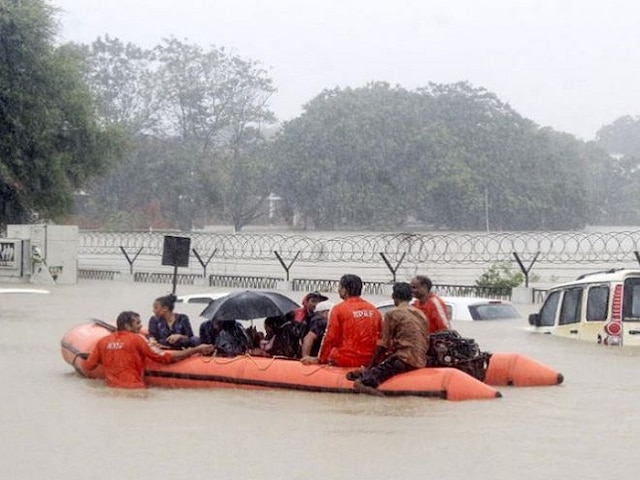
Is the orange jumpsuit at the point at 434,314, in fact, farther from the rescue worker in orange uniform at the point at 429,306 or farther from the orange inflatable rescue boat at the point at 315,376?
the orange inflatable rescue boat at the point at 315,376

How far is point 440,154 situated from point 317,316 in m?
31.7

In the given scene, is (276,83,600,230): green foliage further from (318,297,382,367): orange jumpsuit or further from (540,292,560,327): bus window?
(318,297,382,367): orange jumpsuit

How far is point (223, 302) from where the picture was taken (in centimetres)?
1530

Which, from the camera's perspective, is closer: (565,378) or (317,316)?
(317,316)

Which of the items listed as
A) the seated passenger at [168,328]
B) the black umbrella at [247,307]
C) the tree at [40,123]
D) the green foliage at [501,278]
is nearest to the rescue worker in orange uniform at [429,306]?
the black umbrella at [247,307]

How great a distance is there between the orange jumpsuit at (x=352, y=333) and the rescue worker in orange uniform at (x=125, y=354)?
7.78 ft

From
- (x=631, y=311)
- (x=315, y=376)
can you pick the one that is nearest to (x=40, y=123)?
(x=631, y=311)

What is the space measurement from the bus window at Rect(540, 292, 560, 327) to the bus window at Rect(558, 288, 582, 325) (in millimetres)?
268

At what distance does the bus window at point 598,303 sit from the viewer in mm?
17734

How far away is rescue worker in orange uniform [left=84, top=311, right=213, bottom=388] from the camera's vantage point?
48.6 feet

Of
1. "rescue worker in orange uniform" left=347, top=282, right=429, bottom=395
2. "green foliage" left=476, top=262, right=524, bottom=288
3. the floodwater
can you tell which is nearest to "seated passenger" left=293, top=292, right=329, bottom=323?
the floodwater

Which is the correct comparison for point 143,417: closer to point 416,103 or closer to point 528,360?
point 528,360

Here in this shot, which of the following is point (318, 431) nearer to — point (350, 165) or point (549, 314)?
point (549, 314)

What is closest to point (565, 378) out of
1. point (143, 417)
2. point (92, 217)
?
point (143, 417)
